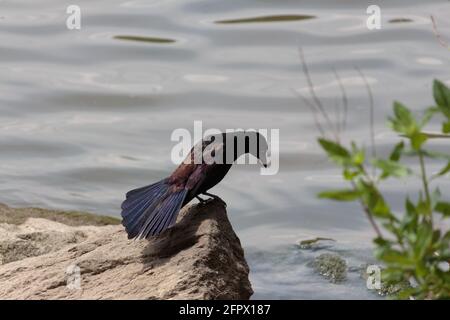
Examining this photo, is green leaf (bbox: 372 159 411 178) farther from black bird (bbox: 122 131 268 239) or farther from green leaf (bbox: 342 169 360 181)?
black bird (bbox: 122 131 268 239)

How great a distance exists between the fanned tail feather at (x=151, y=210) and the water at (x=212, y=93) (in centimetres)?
128

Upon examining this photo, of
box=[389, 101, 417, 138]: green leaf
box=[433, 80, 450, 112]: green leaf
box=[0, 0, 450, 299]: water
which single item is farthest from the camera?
box=[0, 0, 450, 299]: water

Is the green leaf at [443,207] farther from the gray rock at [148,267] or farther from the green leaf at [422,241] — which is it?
the gray rock at [148,267]

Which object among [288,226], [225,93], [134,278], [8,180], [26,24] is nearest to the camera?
[134,278]

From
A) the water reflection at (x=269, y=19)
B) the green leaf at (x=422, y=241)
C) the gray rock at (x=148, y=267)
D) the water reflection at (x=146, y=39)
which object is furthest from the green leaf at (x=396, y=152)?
the water reflection at (x=269, y=19)

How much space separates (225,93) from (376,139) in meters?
1.44

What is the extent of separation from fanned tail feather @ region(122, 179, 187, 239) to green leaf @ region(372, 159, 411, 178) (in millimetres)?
1884

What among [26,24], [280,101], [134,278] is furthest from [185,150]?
[134,278]

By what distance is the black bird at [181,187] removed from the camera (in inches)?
176

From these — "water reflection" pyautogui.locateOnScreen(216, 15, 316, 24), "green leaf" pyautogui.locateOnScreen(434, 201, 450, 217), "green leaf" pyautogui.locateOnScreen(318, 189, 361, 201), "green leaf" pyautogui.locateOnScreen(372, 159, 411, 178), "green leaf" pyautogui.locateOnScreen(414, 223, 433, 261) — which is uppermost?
"green leaf" pyautogui.locateOnScreen(372, 159, 411, 178)

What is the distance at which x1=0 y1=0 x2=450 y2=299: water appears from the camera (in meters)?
7.29

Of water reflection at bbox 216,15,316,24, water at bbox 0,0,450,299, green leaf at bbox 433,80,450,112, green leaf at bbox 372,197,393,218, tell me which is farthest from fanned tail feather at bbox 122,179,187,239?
water reflection at bbox 216,15,316,24
